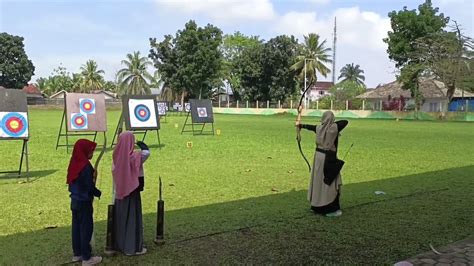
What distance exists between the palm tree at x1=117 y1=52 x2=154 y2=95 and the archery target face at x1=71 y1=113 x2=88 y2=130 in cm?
5519

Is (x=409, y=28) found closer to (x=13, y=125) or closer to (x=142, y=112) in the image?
(x=142, y=112)

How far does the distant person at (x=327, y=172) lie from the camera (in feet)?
18.3

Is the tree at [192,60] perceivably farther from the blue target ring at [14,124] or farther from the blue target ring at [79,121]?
the blue target ring at [14,124]

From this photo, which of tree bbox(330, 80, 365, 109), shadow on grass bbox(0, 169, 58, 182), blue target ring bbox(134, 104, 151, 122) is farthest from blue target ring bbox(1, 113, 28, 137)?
tree bbox(330, 80, 365, 109)

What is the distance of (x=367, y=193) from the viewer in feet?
23.8

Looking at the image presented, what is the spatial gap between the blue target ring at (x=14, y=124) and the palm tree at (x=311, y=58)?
4849 cm

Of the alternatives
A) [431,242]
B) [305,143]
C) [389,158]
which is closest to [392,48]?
[305,143]

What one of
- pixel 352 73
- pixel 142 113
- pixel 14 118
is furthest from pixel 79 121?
pixel 352 73

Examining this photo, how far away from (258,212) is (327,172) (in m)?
1.02

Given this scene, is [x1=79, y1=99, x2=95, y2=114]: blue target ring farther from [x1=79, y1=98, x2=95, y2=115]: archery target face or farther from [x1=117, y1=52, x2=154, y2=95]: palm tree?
[x1=117, y1=52, x2=154, y2=95]: palm tree

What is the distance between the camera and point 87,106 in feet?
46.4

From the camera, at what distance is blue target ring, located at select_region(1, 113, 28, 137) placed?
8742 mm

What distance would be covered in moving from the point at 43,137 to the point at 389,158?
1203cm

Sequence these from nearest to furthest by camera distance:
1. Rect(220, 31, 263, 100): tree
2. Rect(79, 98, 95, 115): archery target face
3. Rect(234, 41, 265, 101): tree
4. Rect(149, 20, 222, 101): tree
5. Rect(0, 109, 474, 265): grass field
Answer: Rect(0, 109, 474, 265): grass field, Rect(79, 98, 95, 115): archery target face, Rect(149, 20, 222, 101): tree, Rect(234, 41, 265, 101): tree, Rect(220, 31, 263, 100): tree
